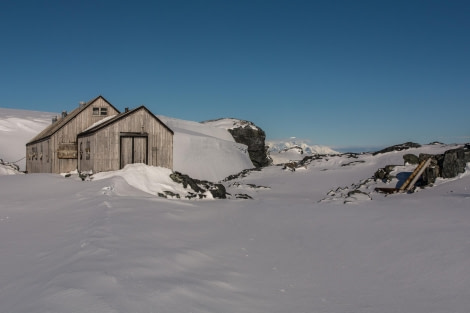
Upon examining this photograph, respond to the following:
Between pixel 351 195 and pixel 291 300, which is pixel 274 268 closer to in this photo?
pixel 291 300

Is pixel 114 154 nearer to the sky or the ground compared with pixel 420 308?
nearer to the sky

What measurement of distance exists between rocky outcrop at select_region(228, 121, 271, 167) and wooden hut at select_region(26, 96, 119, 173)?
1381 inches

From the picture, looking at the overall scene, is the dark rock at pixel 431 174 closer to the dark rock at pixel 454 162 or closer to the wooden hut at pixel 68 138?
the dark rock at pixel 454 162

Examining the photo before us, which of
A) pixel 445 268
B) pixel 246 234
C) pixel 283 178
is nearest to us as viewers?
pixel 445 268

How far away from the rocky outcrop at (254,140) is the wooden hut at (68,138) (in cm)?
3508

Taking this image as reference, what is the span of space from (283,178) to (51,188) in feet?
70.7

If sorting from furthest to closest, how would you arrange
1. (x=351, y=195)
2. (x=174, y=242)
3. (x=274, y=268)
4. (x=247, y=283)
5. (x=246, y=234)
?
(x=351, y=195)
(x=246, y=234)
(x=174, y=242)
(x=274, y=268)
(x=247, y=283)

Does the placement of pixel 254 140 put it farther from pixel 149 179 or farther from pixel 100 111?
pixel 149 179

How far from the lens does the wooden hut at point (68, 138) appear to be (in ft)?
89.0

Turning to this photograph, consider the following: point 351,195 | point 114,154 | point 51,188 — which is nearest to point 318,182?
point 351,195

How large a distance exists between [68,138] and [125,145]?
5.84m

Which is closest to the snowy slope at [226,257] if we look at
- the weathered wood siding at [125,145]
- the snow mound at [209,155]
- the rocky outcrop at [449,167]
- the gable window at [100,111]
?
the rocky outcrop at [449,167]

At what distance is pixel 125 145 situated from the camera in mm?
24344

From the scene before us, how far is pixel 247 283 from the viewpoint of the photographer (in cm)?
655
